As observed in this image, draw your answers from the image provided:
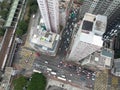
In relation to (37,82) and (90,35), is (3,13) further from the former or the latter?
(90,35)

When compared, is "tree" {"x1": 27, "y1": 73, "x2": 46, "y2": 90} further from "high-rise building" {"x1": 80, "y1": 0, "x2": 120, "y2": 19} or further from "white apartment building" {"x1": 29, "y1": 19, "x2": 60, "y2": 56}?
"high-rise building" {"x1": 80, "y1": 0, "x2": 120, "y2": 19}

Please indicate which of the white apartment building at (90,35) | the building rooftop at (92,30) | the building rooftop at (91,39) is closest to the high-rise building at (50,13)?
the white apartment building at (90,35)

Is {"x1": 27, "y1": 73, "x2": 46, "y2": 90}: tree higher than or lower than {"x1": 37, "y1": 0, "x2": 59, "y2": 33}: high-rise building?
lower

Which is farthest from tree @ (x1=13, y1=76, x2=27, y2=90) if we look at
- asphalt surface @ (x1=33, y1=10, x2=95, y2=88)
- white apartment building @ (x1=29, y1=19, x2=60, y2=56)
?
white apartment building @ (x1=29, y1=19, x2=60, y2=56)

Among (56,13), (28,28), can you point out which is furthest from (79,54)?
(28,28)

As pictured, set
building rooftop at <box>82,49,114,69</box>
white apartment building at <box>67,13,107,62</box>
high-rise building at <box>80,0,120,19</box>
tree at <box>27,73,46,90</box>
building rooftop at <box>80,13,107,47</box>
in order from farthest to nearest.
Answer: tree at <box>27,73,46,90</box>, building rooftop at <box>82,49,114,69</box>, high-rise building at <box>80,0,120,19</box>, building rooftop at <box>80,13,107,47</box>, white apartment building at <box>67,13,107,62</box>

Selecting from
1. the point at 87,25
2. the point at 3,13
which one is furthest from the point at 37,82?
the point at 3,13
